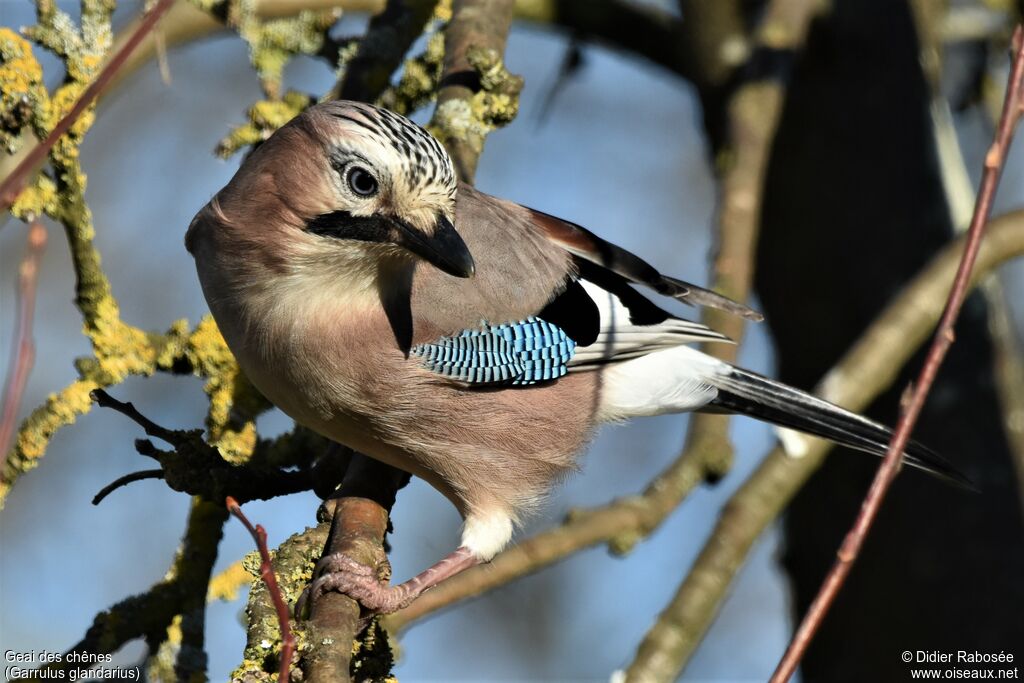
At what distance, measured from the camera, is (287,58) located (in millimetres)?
4316

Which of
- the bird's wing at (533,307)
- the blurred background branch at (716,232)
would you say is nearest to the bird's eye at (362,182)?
the bird's wing at (533,307)

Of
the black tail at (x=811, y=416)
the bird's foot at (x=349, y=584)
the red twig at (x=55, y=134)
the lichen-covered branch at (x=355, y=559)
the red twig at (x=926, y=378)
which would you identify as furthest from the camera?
the black tail at (x=811, y=416)

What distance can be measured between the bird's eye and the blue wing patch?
580 mm

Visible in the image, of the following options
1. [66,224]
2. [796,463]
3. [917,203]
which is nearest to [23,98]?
[66,224]

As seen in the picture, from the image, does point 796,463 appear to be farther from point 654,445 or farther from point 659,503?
point 654,445

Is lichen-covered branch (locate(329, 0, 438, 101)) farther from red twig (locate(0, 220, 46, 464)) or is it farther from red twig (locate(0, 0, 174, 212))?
red twig (locate(0, 220, 46, 464))

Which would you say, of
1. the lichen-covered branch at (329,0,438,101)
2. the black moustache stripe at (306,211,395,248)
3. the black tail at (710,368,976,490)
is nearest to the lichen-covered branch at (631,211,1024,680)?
the black tail at (710,368,976,490)

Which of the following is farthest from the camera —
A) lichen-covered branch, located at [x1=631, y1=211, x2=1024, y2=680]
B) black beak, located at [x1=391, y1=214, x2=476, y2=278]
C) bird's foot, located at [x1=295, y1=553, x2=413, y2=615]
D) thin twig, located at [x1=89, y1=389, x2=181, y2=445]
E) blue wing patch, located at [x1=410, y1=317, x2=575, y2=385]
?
lichen-covered branch, located at [x1=631, y1=211, x2=1024, y2=680]

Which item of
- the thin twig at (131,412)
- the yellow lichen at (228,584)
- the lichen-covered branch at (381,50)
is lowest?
the yellow lichen at (228,584)

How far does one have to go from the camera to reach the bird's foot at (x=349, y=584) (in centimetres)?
279

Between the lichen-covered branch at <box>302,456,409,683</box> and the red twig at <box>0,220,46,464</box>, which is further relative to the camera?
the lichen-covered branch at <box>302,456,409,683</box>

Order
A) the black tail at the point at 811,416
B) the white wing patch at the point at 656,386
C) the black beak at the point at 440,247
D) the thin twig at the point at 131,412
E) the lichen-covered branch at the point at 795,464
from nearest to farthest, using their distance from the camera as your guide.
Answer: the thin twig at the point at 131,412
the black beak at the point at 440,247
the lichen-covered branch at the point at 795,464
the black tail at the point at 811,416
the white wing patch at the point at 656,386

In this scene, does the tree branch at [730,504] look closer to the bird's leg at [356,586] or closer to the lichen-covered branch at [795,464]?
the lichen-covered branch at [795,464]

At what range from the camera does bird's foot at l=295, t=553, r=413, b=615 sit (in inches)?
110
